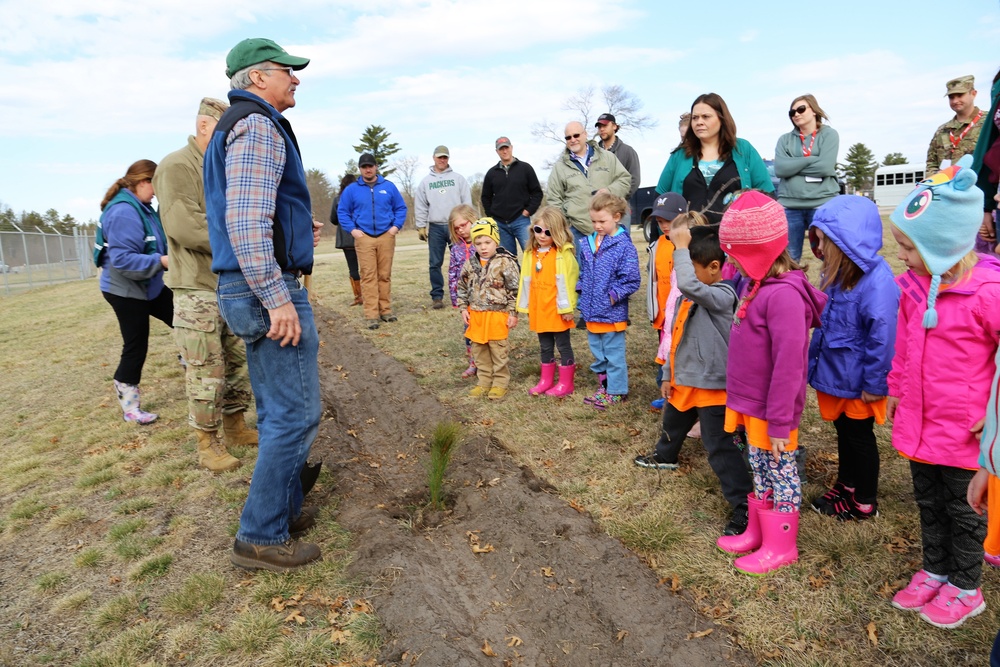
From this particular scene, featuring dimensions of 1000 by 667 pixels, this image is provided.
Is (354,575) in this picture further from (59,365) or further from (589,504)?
(59,365)

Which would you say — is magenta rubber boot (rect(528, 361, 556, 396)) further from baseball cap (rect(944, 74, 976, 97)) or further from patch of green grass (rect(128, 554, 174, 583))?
baseball cap (rect(944, 74, 976, 97))

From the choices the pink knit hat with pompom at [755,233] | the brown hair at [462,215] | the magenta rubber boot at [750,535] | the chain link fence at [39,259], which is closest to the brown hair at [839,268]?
the pink knit hat with pompom at [755,233]

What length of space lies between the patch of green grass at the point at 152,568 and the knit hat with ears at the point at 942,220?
399cm

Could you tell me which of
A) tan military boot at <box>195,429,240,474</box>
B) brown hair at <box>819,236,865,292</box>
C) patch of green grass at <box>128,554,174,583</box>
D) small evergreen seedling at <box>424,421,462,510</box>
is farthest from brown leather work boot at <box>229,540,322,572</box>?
brown hair at <box>819,236,865,292</box>

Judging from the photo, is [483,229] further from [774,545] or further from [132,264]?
[774,545]

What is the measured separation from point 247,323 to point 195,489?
6.86 feet

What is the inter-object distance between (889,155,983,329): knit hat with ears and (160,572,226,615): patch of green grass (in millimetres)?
3564

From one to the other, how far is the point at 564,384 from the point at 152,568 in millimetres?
3592

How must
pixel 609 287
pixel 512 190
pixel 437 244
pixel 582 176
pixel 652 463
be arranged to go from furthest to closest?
pixel 437 244 < pixel 512 190 < pixel 582 176 < pixel 609 287 < pixel 652 463

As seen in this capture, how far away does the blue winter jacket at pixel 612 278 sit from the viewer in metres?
5.28

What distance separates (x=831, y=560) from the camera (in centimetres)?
317

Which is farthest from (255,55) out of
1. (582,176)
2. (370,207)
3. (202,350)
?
(370,207)

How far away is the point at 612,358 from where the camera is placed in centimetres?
545

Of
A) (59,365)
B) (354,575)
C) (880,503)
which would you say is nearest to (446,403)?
(354,575)
